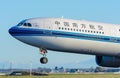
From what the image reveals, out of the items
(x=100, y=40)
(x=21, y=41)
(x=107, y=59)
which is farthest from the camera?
(x=107, y=59)

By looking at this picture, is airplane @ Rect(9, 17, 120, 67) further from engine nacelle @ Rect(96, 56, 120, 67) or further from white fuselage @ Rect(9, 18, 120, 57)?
engine nacelle @ Rect(96, 56, 120, 67)

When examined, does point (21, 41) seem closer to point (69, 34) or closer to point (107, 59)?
point (69, 34)

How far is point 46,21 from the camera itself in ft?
170

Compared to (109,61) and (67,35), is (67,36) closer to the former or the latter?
(67,35)

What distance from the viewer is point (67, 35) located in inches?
2041

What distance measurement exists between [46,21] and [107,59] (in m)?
11.9

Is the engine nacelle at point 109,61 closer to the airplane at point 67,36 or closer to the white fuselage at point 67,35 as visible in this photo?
the airplane at point 67,36

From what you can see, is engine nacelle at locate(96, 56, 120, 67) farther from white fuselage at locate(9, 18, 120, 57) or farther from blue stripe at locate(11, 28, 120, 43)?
blue stripe at locate(11, 28, 120, 43)

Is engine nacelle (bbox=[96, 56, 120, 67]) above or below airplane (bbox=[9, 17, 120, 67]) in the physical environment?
below

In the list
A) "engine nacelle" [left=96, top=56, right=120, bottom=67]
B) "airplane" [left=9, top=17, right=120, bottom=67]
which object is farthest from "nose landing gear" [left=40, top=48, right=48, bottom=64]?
"engine nacelle" [left=96, top=56, right=120, bottom=67]

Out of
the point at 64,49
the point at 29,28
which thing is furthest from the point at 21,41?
the point at 64,49

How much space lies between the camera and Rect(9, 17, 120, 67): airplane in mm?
50969

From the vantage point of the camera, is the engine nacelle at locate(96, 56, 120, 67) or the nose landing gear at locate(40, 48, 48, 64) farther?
the engine nacelle at locate(96, 56, 120, 67)

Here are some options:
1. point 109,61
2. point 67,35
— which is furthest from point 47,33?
point 109,61
